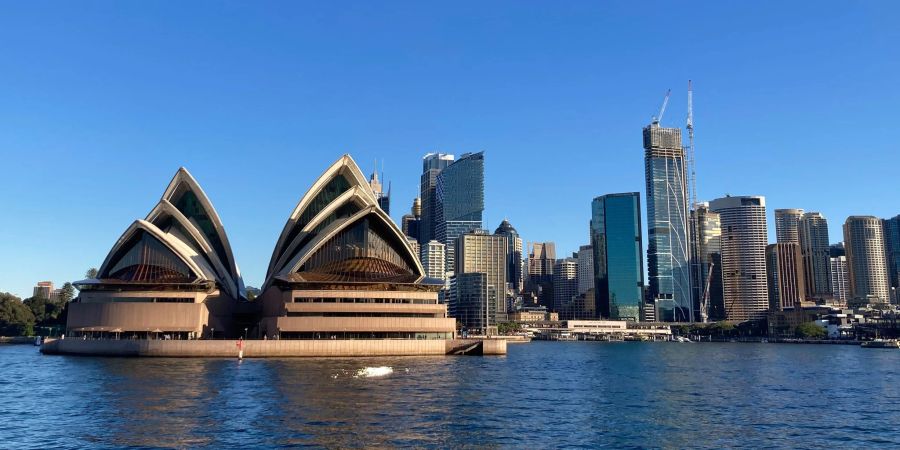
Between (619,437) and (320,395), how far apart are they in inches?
865

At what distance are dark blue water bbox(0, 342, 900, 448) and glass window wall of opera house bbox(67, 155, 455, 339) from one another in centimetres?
2677

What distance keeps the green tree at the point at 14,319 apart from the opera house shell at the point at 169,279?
2425 inches

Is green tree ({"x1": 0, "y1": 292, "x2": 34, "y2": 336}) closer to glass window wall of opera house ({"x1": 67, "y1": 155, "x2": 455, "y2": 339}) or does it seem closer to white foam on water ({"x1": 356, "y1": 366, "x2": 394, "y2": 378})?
glass window wall of opera house ({"x1": 67, "y1": 155, "x2": 455, "y2": 339})

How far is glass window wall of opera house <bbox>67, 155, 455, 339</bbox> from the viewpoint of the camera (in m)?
100

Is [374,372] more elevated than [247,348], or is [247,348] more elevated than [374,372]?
[247,348]

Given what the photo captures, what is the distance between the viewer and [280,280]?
107000 millimetres

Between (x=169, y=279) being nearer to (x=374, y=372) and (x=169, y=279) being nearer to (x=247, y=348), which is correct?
(x=247, y=348)

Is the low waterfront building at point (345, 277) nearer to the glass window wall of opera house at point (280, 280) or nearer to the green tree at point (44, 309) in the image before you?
the glass window wall of opera house at point (280, 280)

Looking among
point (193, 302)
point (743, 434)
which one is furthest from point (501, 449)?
point (193, 302)

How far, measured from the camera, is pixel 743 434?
122ft

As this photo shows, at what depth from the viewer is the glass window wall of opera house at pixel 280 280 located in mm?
100250

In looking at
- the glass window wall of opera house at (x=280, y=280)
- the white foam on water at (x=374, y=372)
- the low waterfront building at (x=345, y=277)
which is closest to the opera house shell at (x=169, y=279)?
the glass window wall of opera house at (x=280, y=280)

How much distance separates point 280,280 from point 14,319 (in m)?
85.9

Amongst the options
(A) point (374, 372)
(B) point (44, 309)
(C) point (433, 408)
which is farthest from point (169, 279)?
(B) point (44, 309)
